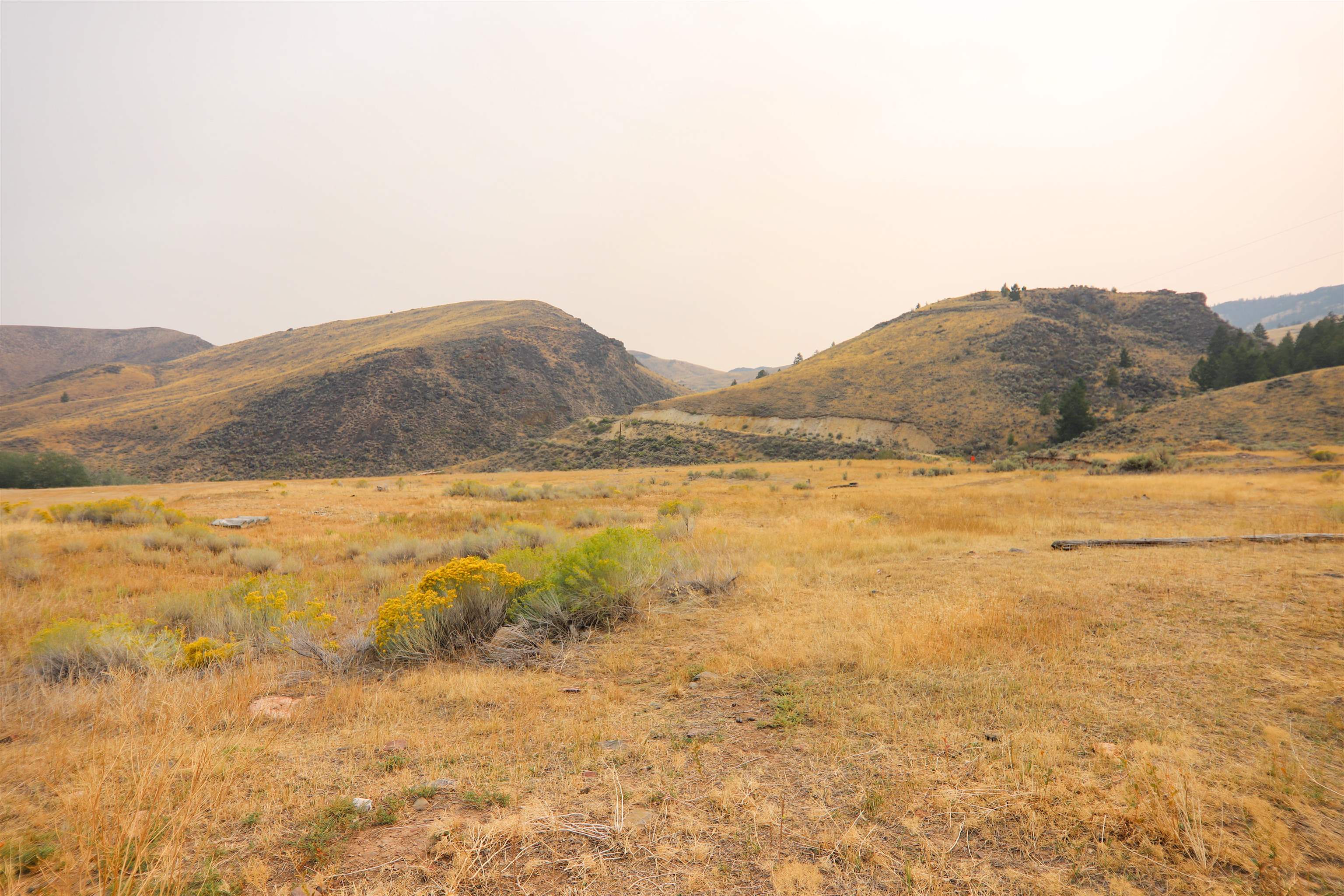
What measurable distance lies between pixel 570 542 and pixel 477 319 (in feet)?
384

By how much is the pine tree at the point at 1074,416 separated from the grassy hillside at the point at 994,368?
15.3 feet

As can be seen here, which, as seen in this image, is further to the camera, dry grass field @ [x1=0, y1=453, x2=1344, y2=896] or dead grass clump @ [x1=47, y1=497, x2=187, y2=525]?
dead grass clump @ [x1=47, y1=497, x2=187, y2=525]

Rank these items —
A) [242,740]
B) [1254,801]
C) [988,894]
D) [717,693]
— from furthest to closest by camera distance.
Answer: [717,693], [242,740], [1254,801], [988,894]

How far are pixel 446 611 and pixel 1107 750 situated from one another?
685 cm

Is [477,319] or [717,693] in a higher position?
[477,319]

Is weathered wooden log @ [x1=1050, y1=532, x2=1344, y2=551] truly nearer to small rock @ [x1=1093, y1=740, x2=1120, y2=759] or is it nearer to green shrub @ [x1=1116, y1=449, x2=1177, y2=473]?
small rock @ [x1=1093, y1=740, x2=1120, y2=759]

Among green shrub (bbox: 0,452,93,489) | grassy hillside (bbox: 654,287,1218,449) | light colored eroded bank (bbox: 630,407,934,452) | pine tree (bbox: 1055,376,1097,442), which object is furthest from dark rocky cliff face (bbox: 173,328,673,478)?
pine tree (bbox: 1055,376,1097,442)

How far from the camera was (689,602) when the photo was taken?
8.44m

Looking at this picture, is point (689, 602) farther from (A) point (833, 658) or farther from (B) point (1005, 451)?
(B) point (1005, 451)

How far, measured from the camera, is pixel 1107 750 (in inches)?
144

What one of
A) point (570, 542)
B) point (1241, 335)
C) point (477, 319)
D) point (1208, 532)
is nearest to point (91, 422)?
point (477, 319)

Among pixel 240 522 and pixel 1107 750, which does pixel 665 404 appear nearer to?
pixel 240 522

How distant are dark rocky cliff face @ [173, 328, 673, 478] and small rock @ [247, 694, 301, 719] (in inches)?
2850

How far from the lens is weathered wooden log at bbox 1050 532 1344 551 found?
30.9ft
